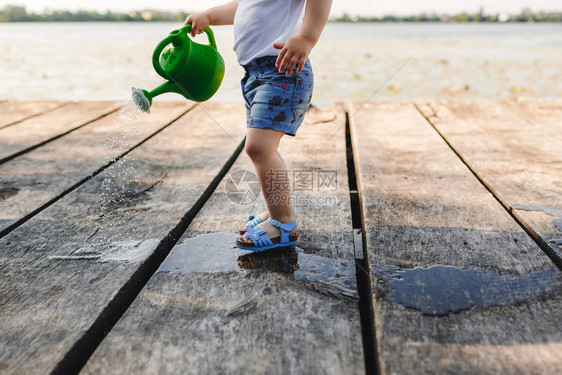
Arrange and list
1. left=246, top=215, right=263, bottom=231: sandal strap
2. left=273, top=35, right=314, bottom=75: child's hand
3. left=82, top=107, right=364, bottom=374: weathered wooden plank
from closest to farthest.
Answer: left=82, top=107, right=364, bottom=374: weathered wooden plank < left=273, top=35, right=314, bottom=75: child's hand < left=246, top=215, right=263, bottom=231: sandal strap

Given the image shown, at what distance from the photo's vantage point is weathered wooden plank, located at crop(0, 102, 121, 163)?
9.12 feet

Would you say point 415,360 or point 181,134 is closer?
point 415,360

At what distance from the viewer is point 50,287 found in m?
1.32

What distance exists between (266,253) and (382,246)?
0.37m

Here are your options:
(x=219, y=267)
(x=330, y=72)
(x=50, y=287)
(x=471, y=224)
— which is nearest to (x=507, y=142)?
(x=471, y=224)

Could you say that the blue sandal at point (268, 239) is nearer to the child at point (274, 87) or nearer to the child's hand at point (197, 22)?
the child at point (274, 87)

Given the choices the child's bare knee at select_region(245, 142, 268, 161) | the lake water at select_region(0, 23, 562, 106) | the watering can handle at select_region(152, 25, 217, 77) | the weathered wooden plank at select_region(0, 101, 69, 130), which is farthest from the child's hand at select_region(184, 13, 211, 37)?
the lake water at select_region(0, 23, 562, 106)

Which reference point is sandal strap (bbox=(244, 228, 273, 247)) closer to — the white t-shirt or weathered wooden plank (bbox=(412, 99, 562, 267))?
the white t-shirt

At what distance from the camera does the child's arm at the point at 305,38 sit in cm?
151

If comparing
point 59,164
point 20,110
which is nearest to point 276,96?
point 59,164

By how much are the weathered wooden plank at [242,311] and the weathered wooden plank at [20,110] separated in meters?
2.44

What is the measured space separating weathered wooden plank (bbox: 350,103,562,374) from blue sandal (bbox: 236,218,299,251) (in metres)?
0.26

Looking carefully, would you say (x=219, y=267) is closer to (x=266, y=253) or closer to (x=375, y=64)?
(x=266, y=253)

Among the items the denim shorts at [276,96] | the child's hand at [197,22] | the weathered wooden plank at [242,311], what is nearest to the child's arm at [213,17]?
the child's hand at [197,22]
